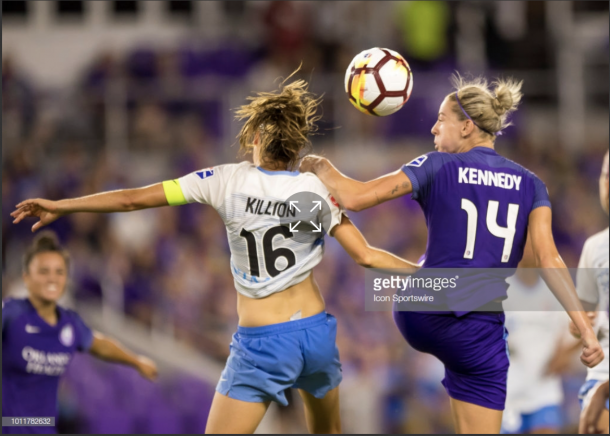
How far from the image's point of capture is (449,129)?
4230 millimetres

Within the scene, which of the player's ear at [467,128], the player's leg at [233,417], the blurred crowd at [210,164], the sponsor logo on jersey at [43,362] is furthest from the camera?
the blurred crowd at [210,164]

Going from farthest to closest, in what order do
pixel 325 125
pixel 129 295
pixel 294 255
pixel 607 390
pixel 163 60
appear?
pixel 163 60 → pixel 325 125 → pixel 129 295 → pixel 607 390 → pixel 294 255

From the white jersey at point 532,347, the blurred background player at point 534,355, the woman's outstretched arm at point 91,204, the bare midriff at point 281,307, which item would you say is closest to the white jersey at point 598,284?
the blurred background player at point 534,355

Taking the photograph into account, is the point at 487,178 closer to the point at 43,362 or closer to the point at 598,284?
the point at 598,284

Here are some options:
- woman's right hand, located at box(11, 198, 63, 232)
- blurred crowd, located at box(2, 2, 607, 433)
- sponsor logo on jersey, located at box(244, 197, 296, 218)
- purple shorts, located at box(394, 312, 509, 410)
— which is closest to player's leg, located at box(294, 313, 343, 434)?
purple shorts, located at box(394, 312, 509, 410)

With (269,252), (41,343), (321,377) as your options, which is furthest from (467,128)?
(41,343)

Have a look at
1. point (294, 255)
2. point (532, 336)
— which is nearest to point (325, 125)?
point (532, 336)

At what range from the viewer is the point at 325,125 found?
33.1 feet

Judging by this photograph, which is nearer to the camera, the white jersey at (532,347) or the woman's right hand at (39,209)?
the woman's right hand at (39,209)

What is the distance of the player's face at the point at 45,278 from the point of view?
220 inches

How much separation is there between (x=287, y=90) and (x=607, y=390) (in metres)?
3.31

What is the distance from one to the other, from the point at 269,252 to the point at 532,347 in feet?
11.1

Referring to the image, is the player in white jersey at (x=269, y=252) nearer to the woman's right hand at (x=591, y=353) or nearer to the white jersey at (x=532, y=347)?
the woman's right hand at (x=591, y=353)

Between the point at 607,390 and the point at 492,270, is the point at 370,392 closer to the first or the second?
the point at 607,390
